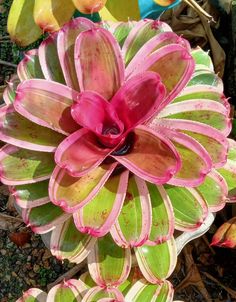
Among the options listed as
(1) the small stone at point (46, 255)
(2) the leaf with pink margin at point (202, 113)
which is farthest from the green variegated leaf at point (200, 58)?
(1) the small stone at point (46, 255)

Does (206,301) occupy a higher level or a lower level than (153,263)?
lower

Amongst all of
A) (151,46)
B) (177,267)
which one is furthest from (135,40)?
(177,267)

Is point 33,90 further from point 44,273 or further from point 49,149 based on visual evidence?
point 44,273

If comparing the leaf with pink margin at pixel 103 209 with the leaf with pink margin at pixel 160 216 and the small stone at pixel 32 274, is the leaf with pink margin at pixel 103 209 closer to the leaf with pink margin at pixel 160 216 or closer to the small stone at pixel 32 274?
the leaf with pink margin at pixel 160 216

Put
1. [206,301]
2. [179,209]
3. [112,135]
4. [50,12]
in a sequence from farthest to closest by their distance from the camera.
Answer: [206,301], [50,12], [179,209], [112,135]

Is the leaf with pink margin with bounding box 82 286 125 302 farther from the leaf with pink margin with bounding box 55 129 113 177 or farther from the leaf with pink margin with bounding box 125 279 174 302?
the leaf with pink margin with bounding box 55 129 113 177

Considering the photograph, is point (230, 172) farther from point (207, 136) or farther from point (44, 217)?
point (44, 217)

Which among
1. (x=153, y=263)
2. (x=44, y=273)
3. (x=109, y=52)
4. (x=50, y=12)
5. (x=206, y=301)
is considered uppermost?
(x=109, y=52)

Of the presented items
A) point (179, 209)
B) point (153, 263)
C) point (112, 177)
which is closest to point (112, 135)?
point (112, 177)
